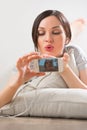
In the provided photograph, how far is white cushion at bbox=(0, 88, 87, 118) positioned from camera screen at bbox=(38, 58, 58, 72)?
0.27ft

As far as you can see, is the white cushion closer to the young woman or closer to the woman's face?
the young woman

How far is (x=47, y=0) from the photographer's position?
1.81m

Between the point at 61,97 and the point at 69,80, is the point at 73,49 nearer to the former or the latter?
the point at 69,80

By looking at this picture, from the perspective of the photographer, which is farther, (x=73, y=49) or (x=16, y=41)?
(x=16, y=41)

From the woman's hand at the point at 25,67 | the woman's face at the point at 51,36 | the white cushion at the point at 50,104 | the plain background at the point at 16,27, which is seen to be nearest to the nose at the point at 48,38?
the woman's face at the point at 51,36

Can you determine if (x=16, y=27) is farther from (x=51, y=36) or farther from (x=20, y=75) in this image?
(x=20, y=75)

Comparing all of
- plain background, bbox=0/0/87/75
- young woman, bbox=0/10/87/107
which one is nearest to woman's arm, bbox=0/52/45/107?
young woman, bbox=0/10/87/107

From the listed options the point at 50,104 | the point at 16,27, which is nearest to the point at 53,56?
the point at 50,104

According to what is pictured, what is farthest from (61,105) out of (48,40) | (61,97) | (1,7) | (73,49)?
(1,7)

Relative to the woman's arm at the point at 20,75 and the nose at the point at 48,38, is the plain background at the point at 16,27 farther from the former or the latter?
the woman's arm at the point at 20,75

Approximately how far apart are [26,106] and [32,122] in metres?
0.11

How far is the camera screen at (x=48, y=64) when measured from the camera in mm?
944

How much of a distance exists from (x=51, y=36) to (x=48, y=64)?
0.34m

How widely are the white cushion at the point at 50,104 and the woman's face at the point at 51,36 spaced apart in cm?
35
